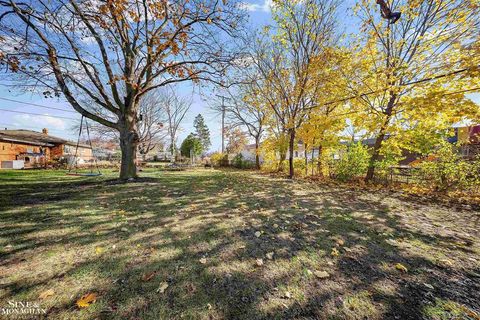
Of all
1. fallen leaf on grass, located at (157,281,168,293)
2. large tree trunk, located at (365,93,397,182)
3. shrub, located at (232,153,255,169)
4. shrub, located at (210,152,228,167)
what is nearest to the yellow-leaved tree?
large tree trunk, located at (365,93,397,182)

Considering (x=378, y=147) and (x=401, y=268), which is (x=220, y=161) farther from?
(x=401, y=268)

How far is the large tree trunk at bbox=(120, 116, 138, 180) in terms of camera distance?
820cm

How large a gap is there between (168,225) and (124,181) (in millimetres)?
6108

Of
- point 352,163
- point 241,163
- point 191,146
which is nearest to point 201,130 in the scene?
point 191,146

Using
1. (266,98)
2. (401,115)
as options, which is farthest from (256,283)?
(266,98)

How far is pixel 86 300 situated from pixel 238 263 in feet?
5.05

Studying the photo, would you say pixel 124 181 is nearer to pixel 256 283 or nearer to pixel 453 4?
pixel 256 283

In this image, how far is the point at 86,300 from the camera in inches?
67.6

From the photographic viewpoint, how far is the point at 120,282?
78.0 inches

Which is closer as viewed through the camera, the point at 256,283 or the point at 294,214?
the point at 256,283
